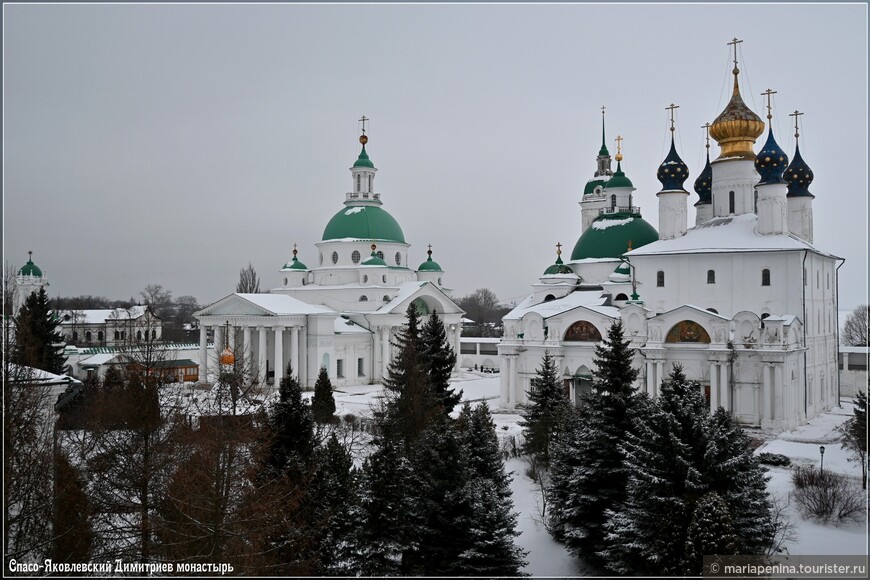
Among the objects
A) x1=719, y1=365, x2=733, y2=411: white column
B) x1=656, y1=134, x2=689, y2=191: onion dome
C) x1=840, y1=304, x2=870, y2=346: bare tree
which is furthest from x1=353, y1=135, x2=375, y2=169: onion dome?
x1=840, y1=304, x2=870, y2=346: bare tree

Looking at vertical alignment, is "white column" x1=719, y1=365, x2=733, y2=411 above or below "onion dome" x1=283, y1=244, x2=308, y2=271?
below

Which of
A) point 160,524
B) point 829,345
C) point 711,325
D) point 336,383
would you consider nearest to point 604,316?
point 711,325

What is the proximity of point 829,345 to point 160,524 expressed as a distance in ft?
99.0

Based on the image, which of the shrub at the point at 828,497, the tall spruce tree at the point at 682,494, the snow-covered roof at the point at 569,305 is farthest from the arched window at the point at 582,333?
the tall spruce tree at the point at 682,494

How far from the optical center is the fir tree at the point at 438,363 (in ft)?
76.1

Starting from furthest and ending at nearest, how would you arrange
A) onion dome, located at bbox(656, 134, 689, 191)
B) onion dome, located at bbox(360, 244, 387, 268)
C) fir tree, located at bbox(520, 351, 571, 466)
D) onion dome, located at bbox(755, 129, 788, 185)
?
1. onion dome, located at bbox(360, 244, 387, 268)
2. onion dome, located at bbox(656, 134, 689, 191)
3. onion dome, located at bbox(755, 129, 788, 185)
4. fir tree, located at bbox(520, 351, 571, 466)

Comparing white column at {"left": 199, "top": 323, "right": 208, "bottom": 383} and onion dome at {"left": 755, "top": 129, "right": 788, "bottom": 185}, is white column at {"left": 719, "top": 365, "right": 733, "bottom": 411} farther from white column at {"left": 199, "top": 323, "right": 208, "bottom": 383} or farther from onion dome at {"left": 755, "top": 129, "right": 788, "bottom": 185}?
white column at {"left": 199, "top": 323, "right": 208, "bottom": 383}

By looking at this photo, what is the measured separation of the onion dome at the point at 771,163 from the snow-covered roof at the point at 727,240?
1.99m

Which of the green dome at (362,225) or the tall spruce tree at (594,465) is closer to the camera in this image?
the tall spruce tree at (594,465)

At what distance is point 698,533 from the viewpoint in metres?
11.2

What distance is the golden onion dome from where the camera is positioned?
3061cm

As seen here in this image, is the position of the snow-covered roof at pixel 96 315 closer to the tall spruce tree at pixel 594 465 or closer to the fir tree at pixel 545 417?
the fir tree at pixel 545 417

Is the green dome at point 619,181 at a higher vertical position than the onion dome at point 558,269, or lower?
higher

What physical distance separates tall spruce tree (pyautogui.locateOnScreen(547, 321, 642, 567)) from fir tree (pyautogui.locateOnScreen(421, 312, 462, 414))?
22.3 ft
